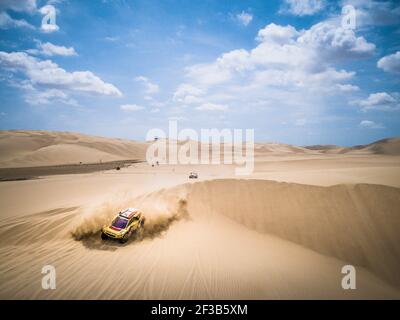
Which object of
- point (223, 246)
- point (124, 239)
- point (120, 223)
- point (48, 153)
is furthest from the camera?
Result: point (48, 153)

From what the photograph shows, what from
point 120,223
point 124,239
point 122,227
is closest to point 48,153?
point 120,223

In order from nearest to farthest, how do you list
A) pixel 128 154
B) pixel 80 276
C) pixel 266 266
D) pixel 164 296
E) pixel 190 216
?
1. pixel 164 296
2. pixel 80 276
3. pixel 266 266
4. pixel 190 216
5. pixel 128 154

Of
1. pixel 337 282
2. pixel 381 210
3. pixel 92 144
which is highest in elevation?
pixel 92 144

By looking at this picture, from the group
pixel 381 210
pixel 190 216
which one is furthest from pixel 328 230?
pixel 190 216

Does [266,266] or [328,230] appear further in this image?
[328,230]

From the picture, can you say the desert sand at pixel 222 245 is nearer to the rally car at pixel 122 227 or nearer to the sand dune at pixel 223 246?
the sand dune at pixel 223 246

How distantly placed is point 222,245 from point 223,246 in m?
0.10

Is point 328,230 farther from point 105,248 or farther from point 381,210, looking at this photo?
point 105,248

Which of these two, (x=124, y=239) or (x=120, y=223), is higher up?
(x=120, y=223)

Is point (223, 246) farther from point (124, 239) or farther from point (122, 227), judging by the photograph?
point (122, 227)

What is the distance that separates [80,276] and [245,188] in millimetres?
10674

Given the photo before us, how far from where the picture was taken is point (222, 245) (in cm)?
1166

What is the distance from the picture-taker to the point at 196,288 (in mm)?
8484
